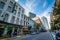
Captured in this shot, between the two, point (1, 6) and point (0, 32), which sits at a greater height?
point (1, 6)

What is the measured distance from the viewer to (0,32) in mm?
23422

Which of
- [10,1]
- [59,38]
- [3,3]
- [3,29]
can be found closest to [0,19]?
[3,29]

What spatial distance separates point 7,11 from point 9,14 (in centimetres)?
141

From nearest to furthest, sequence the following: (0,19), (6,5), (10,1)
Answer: (0,19)
(6,5)
(10,1)

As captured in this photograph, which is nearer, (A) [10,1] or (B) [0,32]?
(B) [0,32]

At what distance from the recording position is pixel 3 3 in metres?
25.4

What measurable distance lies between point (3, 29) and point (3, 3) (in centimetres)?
847

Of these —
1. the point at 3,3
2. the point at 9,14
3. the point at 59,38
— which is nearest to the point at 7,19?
the point at 9,14

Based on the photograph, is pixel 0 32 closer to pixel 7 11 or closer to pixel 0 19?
pixel 0 19

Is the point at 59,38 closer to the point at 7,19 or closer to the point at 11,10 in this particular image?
the point at 7,19

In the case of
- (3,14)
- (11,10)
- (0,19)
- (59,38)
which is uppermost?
(11,10)

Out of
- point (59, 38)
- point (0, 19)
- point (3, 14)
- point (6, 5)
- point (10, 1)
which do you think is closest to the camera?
point (59, 38)

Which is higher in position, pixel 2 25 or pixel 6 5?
pixel 6 5

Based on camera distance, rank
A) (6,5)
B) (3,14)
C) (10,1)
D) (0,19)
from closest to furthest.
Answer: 1. (0,19)
2. (3,14)
3. (6,5)
4. (10,1)
